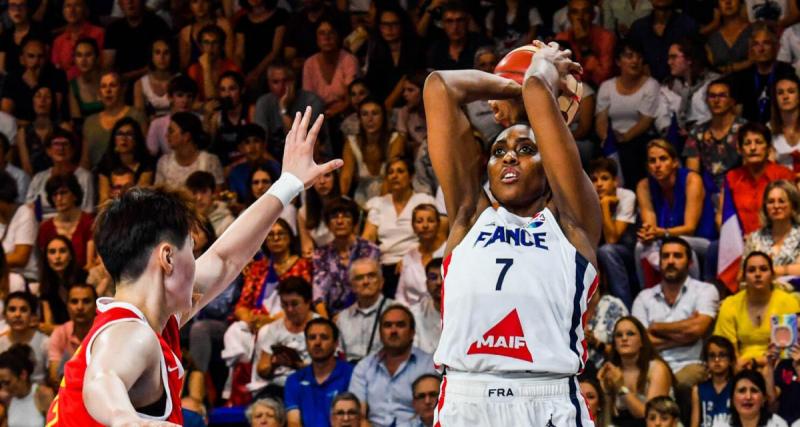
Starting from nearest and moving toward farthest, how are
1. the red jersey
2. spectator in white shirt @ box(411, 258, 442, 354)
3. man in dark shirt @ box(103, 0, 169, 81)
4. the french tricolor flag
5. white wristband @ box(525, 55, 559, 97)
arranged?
the red jersey
white wristband @ box(525, 55, 559, 97)
spectator in white shirt @ box(411, 258, 442, 354)
the french tricolor flag
man in dark shirt @ box(103, 0, 169, 81)

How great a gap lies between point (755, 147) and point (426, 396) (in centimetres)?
309

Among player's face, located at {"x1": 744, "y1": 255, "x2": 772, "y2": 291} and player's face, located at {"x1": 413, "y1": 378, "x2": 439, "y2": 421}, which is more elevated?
player's face, located at {"x1": 744, "y1": 255, "x2": 772, "y2": 291}

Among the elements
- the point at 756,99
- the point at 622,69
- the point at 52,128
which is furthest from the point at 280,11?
the point at 756,99

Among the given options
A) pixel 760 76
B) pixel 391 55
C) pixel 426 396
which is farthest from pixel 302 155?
pixel 391 55

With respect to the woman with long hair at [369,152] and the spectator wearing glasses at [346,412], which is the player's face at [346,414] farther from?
the woman with long hair at [369,152]

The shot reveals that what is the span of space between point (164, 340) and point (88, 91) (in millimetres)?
9652

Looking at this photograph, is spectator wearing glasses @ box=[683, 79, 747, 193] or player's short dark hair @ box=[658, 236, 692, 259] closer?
player's short dark hair @ box=[658, 236, 692, 259]

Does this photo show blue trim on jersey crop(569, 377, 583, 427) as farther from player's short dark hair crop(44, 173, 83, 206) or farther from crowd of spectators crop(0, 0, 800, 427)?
player's short dark hair crop(44, 173, 83, 206)

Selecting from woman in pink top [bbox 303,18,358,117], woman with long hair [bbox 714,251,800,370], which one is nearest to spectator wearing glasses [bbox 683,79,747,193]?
woman with long hair [bbox 714,251,800,370]

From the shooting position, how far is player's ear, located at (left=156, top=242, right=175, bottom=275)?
3.90m

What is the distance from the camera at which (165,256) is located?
3.90 meters

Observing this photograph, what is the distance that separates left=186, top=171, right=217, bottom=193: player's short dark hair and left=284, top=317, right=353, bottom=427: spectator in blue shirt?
7.03ft

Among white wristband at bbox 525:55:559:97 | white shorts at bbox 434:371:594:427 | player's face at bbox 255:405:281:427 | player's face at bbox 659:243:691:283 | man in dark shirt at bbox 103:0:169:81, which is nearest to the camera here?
white shorts at bbox 434:371:594:427

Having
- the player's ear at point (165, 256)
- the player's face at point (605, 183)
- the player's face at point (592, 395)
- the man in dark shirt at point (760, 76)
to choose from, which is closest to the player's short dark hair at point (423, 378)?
the player's face at point (592, 395)
